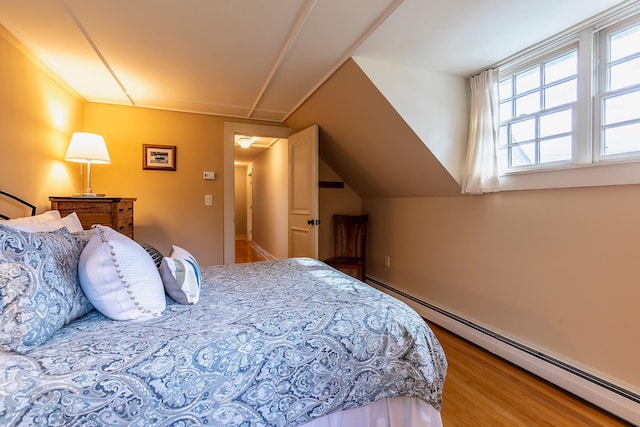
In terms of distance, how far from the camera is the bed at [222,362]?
2.59 ft

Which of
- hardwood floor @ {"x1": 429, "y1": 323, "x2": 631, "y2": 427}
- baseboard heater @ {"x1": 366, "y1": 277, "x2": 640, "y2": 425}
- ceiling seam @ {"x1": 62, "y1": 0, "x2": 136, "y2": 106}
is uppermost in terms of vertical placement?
ceiling seam @ {"x1": 62, "y1": 0, "x2": 136, "y2": 106}

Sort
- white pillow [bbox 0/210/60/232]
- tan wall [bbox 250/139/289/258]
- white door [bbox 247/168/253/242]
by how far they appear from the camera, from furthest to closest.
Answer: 1. white door [bbox 247/168/253/242]
2. tan wall [bbox 250/139/289/258]
3. white pillow [bbox 0/210/60/232]

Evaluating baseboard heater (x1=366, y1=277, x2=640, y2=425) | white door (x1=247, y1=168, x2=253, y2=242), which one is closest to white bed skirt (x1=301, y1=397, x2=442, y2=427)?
baseboard heater (x1=366, y1=277, x2=640, y2=425)

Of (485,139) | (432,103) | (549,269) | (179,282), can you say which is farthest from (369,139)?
(179,282)

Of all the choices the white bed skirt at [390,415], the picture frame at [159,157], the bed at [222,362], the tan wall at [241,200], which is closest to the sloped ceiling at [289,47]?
the picture frame at [159,157]

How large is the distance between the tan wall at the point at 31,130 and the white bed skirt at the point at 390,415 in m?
2.50

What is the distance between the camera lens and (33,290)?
91 cm

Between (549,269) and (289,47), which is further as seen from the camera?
(289,47)

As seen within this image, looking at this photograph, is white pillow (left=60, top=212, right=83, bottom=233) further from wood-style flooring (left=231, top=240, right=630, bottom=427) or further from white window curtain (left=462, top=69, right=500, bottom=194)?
white window curtain (left=462, top=69, right=500, bottom=194)

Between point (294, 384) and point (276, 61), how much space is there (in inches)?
87.8

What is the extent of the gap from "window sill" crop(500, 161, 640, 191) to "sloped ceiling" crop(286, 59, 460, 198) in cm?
49

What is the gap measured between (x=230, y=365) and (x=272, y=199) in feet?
15.4

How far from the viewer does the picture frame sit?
3305 mm

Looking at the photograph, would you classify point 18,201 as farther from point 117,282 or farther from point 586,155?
point 586,155
